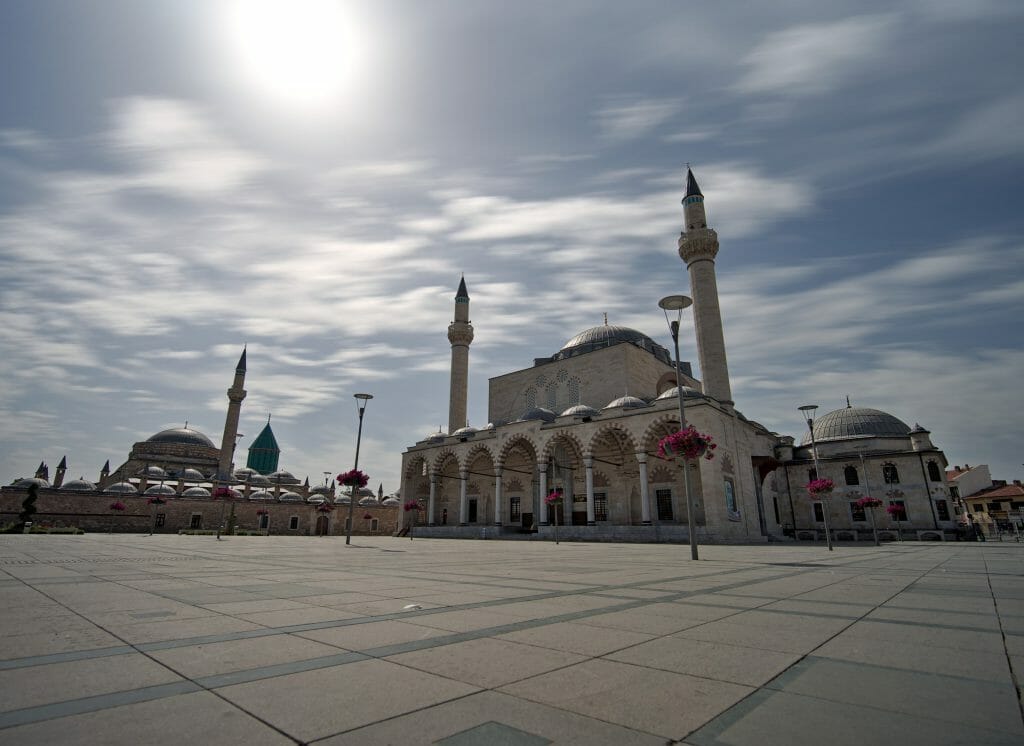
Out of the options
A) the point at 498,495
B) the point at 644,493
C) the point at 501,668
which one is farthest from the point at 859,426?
the point at 501,668

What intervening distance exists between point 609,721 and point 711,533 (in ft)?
86.0

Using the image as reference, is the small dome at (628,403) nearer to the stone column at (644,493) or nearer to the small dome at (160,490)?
the stone column at (644,493)

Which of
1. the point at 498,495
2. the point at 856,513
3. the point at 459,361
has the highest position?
the point at 459,361

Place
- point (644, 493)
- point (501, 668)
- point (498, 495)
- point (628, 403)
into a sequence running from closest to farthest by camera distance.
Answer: point (501, 668)
point (644, 493)
point (628, 403)
point (498, 495)

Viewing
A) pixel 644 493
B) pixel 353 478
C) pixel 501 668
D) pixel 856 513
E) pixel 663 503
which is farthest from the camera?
pixel 856 513

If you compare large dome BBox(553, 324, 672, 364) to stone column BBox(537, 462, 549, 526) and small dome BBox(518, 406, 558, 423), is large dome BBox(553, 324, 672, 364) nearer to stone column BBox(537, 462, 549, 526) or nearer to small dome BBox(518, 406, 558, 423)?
small dome BBox(518, 406, 558, 423)

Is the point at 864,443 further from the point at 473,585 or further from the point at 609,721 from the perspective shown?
the point at 609,721

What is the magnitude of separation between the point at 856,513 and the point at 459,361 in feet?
108

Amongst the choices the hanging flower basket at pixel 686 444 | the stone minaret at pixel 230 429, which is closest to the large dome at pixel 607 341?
the hanging flower basket at pixel 686 444

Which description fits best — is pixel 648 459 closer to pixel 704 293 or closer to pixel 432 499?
pixel 704 293

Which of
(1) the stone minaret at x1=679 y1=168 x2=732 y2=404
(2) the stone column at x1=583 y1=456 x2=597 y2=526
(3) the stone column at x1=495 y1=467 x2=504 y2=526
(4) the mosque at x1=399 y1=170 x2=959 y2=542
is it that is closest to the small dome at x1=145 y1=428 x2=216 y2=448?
(4) the mosque at x1=399 y1=170 x2=959 y2=542

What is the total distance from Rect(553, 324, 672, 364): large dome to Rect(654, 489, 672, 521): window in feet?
44.7

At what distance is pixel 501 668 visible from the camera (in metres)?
2.75

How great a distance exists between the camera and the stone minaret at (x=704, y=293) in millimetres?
30797
